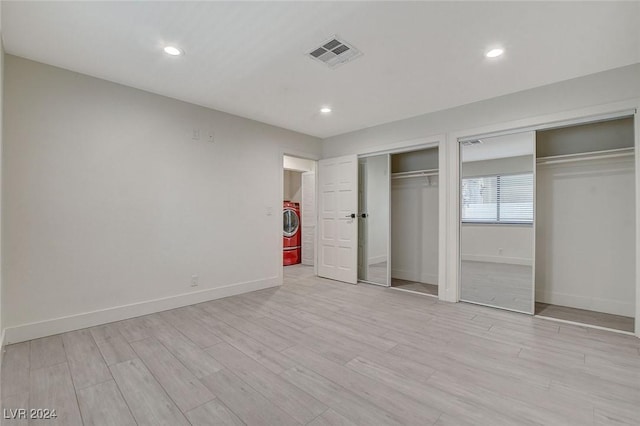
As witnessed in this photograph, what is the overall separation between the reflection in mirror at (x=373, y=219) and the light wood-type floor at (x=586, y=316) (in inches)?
81.6

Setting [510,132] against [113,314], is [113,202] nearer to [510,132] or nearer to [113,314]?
[113,314]

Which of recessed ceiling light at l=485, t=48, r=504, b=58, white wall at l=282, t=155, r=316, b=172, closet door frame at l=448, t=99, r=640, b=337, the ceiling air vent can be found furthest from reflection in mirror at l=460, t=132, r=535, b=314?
white wall at l=282, t=155, r=316, b=172

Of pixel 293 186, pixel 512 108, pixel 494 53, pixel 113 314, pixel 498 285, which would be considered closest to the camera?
pixel 494 53

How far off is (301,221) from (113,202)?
4264 millimetres

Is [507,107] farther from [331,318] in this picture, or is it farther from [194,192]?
[194,192]

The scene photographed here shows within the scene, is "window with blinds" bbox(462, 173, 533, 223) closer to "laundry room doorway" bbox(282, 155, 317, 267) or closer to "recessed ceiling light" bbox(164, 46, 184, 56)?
"laundry room doorway" bbox(282, 155, 317, 267)

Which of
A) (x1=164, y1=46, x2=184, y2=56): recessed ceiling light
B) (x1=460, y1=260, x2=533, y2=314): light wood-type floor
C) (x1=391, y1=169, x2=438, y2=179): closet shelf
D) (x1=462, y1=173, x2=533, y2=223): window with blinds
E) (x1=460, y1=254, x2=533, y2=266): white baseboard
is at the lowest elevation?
(x1=460, y1=260, x2=533, y2=314): light wood-type floor

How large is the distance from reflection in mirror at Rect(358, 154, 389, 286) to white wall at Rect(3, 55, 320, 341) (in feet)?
5.80

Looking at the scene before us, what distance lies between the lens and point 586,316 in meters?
3.28

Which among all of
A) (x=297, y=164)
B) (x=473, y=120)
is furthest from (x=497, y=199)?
(x=297, y=164)

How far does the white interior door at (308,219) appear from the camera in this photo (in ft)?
21.8

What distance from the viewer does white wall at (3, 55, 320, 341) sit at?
267cm

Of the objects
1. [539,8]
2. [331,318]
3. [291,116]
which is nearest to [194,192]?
[291,116]

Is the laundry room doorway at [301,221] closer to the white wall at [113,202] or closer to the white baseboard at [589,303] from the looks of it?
the white wall at [113,202]
